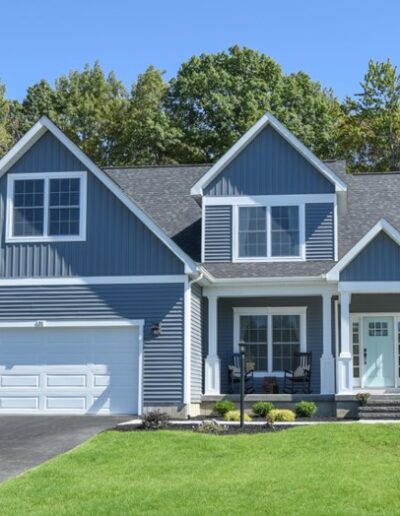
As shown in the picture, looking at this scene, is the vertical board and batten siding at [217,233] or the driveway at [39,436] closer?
the driveway at [39,436]

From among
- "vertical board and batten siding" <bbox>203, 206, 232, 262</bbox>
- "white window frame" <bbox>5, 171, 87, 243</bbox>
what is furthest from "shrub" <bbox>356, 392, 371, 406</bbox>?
"white window frame" <bbox>5, 171, 87, 243</bbox>

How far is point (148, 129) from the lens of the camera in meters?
43.5

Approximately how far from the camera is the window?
2319cm

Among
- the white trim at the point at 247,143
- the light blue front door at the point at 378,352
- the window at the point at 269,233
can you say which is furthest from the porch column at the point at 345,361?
the white trim at the point at 247,143

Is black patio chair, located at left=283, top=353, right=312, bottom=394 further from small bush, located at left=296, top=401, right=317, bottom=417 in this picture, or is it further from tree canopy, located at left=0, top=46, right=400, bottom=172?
tree canopy, located at left=0, top=46, right=400, bottom=172

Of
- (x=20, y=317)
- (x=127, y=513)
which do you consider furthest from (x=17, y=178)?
(x=127, y=513)

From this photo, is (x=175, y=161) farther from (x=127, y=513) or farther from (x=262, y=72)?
(x=127, y=513)

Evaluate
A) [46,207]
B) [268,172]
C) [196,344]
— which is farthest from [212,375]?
[46,207]

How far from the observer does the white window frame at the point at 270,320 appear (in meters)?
23.1

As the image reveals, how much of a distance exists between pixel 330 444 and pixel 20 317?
374 inches

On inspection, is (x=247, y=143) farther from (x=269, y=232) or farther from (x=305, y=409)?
(x=305, y=409)

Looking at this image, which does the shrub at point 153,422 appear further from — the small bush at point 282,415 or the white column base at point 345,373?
the white column base at point 345,373

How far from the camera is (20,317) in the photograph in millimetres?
21531

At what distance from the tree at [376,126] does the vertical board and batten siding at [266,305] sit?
22.9 m
